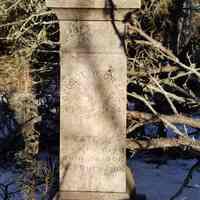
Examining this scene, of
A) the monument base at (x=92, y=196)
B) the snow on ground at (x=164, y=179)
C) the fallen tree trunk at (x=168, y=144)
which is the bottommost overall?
the snow on ground at (x=164, y=179)

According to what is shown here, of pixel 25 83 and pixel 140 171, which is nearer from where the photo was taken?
pixel 25 83

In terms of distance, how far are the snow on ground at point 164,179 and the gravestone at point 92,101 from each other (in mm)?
2119

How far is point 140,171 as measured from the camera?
7.81 meters

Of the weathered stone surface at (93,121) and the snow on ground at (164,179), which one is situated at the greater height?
the weathered stone surface at (93,121)

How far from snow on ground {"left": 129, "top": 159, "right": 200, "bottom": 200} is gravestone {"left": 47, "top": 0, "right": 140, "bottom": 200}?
212 centimetres

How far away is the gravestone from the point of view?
4137mm

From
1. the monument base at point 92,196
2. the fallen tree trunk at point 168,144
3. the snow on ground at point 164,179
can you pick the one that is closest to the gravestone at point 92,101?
the monument base at point 92,196

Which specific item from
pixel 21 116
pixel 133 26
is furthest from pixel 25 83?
pixel 133 26

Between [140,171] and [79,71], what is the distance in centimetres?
386

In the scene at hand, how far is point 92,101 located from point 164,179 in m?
3.52

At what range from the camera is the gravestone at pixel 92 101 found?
4.14 meters

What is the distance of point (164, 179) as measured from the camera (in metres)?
7.48

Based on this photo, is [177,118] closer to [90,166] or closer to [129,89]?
[90,166]

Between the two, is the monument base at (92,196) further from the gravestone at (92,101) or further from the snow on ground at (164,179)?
the snow on ground at (164,179)
